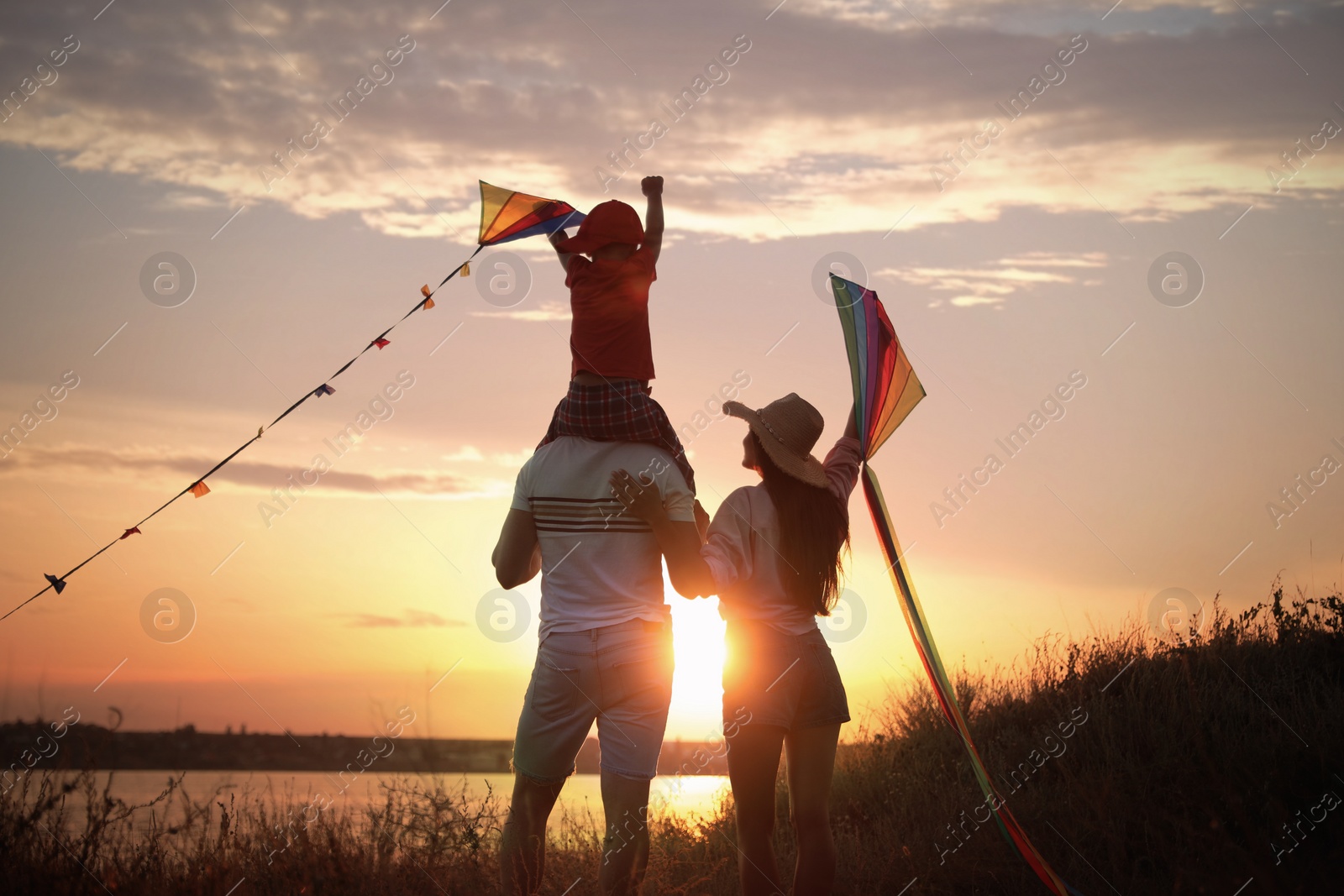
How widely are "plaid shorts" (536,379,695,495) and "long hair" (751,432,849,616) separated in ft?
1.96

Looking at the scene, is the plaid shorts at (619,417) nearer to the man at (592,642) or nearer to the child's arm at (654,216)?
the man at (592,642)

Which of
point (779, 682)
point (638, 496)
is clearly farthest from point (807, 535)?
point (638, 496)

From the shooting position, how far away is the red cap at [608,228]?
4027 millimetres

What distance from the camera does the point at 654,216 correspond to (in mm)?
4324

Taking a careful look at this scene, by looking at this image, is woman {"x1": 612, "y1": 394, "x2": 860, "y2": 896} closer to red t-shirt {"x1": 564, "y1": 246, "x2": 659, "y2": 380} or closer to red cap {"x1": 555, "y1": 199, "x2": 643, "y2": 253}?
red t-shirt {"x1": 564, "y1": 246, "x2": 659, "y2": 380}

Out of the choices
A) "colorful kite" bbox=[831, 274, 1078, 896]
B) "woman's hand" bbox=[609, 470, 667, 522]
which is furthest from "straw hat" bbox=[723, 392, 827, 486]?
"woman's hand" bbox=[609, 470, 667, 522]

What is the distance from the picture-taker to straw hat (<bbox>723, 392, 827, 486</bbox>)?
4.38 m

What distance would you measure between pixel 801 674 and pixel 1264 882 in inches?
79.0

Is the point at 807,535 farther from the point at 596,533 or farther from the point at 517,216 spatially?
the point at 517,216

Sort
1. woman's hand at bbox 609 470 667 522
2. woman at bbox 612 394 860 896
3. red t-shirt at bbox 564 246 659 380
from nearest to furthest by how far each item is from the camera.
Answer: woman's hand at bbox 609 470 667 522 → red t-shirt at bbox 564 246 659 380 → woman at bbox 612 394 860 896

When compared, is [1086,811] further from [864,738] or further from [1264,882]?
[864,738]

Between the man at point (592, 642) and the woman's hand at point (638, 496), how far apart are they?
0.06 meters

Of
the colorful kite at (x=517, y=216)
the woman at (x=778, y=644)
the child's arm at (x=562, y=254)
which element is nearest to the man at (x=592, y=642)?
the woman at (x=778, y=644)

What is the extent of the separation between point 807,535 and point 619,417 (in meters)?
1.03
